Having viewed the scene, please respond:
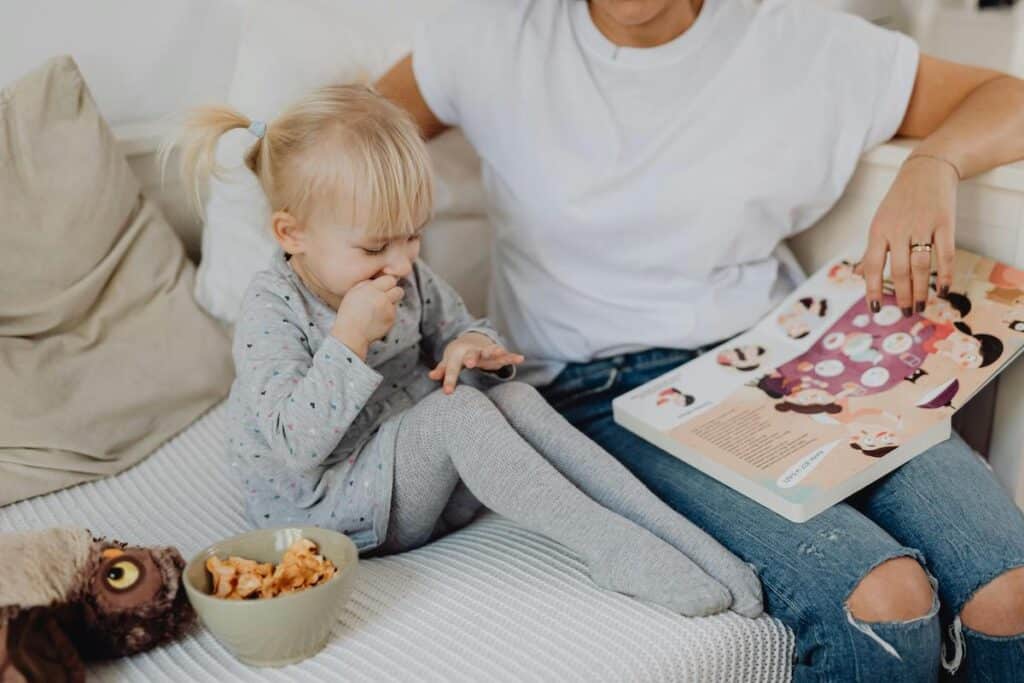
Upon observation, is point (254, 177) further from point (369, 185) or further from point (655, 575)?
point (655, 575)

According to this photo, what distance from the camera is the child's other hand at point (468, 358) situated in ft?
3.78

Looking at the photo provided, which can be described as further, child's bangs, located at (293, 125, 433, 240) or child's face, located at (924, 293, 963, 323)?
child's face, located at (924, 293, 963, 323)

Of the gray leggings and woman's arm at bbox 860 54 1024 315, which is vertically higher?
woman's arm at bbox 860 54 1024 315

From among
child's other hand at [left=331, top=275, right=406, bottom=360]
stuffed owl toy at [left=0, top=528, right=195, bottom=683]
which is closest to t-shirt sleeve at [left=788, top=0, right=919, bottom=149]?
child's other hand at [left=331, top=275, right=406, bottom=360]

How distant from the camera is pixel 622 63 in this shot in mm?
1348

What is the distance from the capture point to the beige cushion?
1256 mm

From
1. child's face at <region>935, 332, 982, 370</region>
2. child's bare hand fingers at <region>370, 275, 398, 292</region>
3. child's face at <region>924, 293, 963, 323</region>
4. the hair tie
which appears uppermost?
the hair tie

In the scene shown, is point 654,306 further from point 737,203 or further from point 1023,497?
point 1023,497

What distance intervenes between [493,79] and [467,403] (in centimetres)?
46

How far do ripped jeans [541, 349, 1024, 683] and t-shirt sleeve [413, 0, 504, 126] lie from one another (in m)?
0.54

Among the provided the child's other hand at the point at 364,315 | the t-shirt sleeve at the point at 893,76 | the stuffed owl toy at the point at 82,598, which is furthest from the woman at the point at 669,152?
the stuffed owl toy at the point at 82,598

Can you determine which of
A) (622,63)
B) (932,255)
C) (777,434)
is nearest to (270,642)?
(777,434)

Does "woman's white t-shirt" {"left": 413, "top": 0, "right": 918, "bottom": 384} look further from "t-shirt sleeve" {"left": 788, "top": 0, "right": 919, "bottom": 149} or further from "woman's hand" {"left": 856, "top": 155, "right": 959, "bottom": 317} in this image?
"woman's hand" {"left": 856, "top": 155, "right": 959, "bottom": 317}

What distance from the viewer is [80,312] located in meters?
1.32
